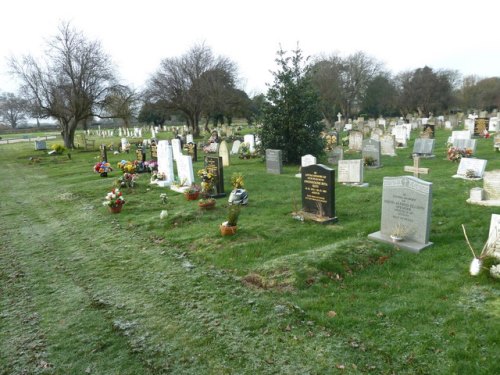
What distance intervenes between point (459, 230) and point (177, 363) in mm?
6458

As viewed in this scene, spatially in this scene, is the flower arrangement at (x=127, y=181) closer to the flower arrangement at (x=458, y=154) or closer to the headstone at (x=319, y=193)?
the headstone at (x=319, y=193)

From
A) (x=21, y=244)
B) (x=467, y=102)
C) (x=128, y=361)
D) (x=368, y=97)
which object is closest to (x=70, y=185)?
(x=21, y=244)

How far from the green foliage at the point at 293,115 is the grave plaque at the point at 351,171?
5.51 m

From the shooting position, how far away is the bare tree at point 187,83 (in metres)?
43.6

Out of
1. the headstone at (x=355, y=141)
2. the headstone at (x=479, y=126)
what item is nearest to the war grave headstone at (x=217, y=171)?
the headstone at (x=355, y=141)

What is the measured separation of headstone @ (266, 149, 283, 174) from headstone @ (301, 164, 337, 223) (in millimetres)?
7426

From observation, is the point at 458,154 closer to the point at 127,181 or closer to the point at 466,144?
the point at 466,144

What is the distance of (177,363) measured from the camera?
179 inches

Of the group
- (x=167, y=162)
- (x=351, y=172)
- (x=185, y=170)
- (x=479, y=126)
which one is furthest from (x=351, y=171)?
(x=479, y=126)

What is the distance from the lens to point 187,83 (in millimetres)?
45812

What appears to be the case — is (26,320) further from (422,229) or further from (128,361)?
(422,229)

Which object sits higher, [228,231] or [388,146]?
[388,146]

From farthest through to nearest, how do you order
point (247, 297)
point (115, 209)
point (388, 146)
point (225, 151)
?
point (388, 146)
point (225, 151)
point (115, 209)
point (247, 297)

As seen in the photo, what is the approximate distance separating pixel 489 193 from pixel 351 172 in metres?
4.50
